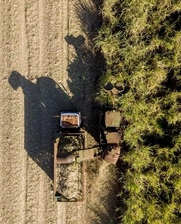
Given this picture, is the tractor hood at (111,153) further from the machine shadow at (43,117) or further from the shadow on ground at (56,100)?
the machine shadow at (43,117)

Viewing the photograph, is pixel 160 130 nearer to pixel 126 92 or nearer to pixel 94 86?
pixel 126 92

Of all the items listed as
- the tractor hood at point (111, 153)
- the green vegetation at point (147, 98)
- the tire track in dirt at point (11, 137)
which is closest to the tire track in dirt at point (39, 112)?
the tire track in dirt at point (11, 137)

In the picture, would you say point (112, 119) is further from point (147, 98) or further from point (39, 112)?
point (39, 112)

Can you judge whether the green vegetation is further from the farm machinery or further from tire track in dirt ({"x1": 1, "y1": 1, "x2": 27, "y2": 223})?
tire track in dirt ({"x1": 1, "y1": 1, "x2": 27, "y2": 223})

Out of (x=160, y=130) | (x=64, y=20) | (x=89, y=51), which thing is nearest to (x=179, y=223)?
(x=160, y=130)

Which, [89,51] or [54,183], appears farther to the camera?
[89,51]

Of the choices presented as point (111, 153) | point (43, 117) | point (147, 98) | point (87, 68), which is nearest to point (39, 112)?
point (43, 117)
